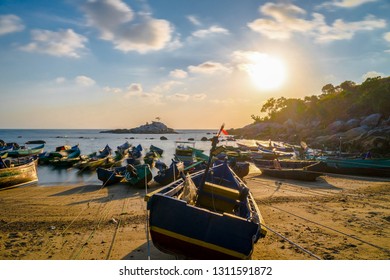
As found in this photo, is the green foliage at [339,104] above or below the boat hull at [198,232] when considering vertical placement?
above

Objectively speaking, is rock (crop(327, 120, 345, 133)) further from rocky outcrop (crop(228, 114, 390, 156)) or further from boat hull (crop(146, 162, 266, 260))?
boat hull (crop(146, 162, 266, 260))

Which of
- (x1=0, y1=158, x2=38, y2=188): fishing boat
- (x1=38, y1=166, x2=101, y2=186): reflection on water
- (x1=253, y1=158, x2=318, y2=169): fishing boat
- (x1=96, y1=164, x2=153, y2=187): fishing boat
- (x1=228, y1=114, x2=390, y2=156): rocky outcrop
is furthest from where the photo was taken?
(x1=228, y1=114, x2=390, y2=156): rocky outcrop

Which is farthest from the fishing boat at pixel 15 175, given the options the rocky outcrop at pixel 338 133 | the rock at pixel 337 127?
the rock at pixel 337 127

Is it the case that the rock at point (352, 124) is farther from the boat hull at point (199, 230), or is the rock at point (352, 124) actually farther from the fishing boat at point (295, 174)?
the boat hull at point (199, 230)

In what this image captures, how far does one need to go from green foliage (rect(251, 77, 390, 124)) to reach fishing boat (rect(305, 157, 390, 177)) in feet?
127

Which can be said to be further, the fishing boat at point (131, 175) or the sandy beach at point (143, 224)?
the fishing boat at point (131, 175)

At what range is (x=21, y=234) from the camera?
9.61 m

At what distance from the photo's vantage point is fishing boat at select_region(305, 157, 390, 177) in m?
20.8

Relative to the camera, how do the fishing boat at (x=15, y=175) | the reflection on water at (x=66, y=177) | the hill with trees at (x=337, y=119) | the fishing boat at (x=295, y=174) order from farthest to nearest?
the hill with trees at (x=337, y=119), the reflection on water at (x=66, y=177), the fishing boat at (x=295, y=174), the fishing boat at (x=15, y=175)

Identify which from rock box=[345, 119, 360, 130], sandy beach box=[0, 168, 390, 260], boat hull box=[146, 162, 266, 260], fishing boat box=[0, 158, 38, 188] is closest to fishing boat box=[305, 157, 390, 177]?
sandy beach box=[0, 168, 390, 260]

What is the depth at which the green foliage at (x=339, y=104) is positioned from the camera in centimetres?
5600

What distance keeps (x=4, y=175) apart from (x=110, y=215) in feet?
37.2

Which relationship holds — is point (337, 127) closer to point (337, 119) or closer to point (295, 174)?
point (337, 119)

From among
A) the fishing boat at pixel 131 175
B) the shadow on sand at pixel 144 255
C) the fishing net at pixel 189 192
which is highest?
the fishing net at pixel 189 192
